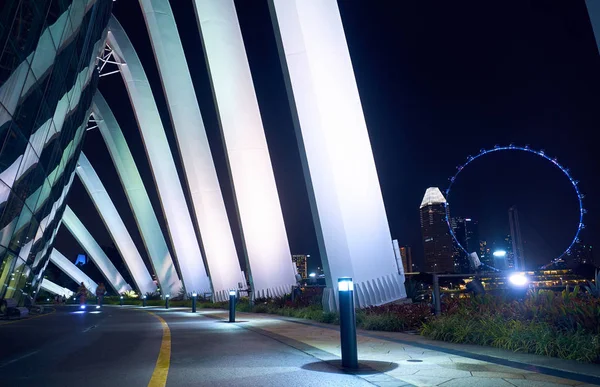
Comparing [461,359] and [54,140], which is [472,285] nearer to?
[461,359]

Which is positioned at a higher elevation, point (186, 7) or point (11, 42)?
point (186, 7)

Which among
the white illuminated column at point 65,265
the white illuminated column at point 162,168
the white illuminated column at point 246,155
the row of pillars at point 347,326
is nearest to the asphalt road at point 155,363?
the row of pillars at point 347,326

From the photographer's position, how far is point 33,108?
16.1 meters

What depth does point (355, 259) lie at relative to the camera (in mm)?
14711

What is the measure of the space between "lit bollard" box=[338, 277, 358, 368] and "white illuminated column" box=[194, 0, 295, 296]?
18.4 m

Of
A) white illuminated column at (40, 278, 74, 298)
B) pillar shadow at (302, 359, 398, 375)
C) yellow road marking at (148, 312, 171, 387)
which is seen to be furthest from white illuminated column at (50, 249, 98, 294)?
pillar shadow at (302, 359, 398, 375)

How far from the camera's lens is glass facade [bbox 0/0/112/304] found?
44.8 feet

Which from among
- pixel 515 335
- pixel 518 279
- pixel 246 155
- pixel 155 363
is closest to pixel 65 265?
pixel 246 155

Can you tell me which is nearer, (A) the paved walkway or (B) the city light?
(A) the paved walkway

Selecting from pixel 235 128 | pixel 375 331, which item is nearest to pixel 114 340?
pixel 375 331

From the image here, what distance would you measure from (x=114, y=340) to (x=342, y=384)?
693cm

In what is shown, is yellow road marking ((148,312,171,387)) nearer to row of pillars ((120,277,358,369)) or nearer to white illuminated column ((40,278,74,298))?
row of pillars ((120,277,358,369))

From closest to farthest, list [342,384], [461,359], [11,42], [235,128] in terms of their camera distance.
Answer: [342,384] → [461,359] → [11,42] → [235,128]

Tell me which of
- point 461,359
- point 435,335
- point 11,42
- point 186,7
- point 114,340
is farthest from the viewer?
point 186,7
